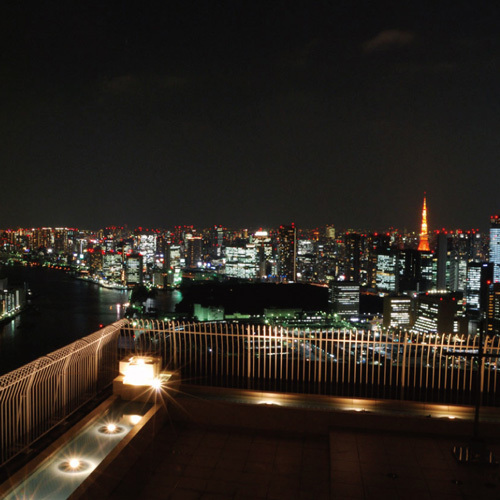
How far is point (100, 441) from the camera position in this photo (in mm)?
4773

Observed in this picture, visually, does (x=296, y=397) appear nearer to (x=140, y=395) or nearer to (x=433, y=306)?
(x=140, y=395)

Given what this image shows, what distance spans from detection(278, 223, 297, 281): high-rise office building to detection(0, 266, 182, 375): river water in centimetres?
3003

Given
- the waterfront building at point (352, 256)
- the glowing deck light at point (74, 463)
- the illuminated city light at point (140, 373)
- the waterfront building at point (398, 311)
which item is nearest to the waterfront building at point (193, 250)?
the waterfront building at point (352, 256)

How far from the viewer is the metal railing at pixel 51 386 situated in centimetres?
429

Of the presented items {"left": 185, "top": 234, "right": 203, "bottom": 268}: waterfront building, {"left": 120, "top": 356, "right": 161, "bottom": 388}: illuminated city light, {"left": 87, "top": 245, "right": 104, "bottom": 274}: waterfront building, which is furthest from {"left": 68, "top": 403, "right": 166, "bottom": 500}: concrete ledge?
{"left": 185, "top": 234, "right": 203, "bottom": 268}: waterfront building

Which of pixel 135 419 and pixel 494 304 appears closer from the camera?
pixel 135 419

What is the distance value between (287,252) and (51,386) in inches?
4066

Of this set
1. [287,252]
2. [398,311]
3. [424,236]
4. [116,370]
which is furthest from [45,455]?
[287,252]

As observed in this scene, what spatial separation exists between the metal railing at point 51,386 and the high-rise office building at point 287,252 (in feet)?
310

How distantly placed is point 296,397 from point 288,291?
5339cm

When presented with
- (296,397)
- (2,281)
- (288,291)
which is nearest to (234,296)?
(288,291)

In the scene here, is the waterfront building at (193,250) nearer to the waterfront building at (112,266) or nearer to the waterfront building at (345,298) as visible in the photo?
the waterfront building at (112,266)

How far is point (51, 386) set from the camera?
4949mm

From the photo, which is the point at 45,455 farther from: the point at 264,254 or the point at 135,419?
the point at 264,254
